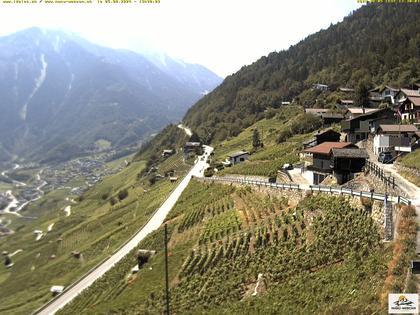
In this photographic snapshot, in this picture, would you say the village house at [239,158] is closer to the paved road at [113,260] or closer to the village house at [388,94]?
the paved road at [113,260]

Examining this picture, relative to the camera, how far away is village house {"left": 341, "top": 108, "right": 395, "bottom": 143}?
84750 millimetres

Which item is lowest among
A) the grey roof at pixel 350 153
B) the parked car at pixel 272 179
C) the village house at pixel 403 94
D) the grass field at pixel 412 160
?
the parked car at pixel 272 179

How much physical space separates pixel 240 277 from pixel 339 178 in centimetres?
2597

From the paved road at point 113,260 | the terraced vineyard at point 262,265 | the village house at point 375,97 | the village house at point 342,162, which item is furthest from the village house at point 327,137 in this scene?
the village house at point 375,97

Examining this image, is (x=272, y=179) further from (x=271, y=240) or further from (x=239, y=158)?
(x=239, y=158)

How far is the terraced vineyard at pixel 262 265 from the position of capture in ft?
91.4

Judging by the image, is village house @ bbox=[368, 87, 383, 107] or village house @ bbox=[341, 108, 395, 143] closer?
village house @ bbox=[341, 108, 395, 143]

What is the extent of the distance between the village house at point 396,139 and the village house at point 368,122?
13.3 m

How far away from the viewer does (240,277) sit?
38.2 metres

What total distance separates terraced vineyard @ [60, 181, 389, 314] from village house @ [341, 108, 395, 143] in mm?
34039

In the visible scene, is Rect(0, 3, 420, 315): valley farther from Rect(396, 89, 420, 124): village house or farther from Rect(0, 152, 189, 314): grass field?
Rect(0, 152, 189, 314): grass field

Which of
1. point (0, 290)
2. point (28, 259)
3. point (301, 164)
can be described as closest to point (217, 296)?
point (301, 164)

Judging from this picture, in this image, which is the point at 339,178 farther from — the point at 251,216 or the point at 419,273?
the point at 419,273

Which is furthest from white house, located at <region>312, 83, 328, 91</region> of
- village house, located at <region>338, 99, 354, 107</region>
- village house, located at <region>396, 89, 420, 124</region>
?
village house, located at <region>396, 89, 420, 124</region>
